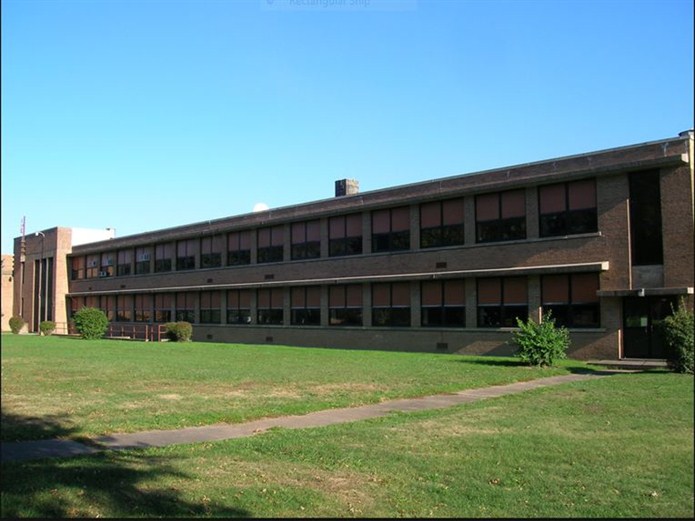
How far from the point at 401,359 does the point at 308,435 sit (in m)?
17.0

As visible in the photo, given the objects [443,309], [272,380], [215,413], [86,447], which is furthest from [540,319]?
[86,447]

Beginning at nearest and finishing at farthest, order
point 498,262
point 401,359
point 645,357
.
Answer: point 645,357, point 401,359, point 498,262

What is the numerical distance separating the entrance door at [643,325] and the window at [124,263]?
43367 mm

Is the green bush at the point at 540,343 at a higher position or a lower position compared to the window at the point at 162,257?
lower

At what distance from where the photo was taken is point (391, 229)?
3512cm

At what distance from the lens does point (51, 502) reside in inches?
221

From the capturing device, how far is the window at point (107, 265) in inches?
2357

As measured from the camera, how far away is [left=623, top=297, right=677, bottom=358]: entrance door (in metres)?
24.6

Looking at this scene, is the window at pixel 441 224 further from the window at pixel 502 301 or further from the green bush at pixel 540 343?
the green bush at pixel 540 343

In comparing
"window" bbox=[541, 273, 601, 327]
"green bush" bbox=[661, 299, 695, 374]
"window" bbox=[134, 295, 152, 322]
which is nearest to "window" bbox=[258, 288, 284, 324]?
"window" bbox=[134, 295, 152, 322]

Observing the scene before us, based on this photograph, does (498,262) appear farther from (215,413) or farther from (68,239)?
(68,239)

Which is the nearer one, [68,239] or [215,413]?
[68,239]

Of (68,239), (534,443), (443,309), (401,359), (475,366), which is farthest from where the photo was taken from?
(443,309)

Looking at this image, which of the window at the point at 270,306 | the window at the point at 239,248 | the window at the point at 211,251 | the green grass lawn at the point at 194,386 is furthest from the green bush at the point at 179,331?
the green grass lawn at the point at 194,386
